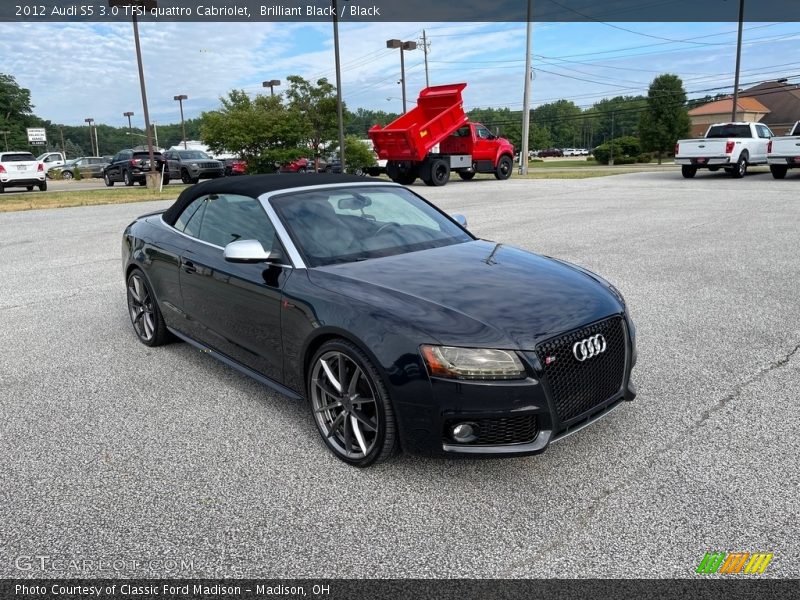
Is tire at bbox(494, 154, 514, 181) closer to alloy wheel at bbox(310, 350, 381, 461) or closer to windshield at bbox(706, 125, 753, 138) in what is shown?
windshield at bbox(706, 125, 753, 138)

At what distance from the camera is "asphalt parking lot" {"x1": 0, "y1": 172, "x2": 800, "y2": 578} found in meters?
2.60

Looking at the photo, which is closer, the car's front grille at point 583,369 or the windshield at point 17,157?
the car's front grille at point 583,369

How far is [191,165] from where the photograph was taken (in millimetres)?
29375

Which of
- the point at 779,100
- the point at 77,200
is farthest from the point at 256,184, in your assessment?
the point at 779,100

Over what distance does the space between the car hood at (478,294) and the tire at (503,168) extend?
83.3 feet

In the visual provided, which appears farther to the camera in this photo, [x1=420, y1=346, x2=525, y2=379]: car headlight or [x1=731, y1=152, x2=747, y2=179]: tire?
[x1=731, y1=152, x2=747, y2=179]: tire

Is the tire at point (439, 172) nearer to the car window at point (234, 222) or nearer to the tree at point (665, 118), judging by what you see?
the car window at point (234, 222)

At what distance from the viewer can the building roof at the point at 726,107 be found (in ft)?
273

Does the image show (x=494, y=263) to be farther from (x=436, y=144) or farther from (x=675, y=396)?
(x=436, y=144)

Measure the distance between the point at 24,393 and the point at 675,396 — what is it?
4.42 meters

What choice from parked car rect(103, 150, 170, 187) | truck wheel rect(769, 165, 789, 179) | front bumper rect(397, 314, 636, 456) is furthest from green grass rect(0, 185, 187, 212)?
truck wheel rect(769, 165, 789, 179)

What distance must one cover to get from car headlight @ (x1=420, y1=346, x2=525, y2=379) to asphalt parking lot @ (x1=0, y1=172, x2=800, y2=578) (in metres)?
0.63

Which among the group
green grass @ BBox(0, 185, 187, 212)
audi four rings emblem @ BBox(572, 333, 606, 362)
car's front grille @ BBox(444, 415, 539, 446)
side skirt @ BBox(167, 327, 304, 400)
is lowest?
side skirt @ BBox(167, 327, 304, 400)

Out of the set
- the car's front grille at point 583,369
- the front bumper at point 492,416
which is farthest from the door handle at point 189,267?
the car's front grille at point 583,369
